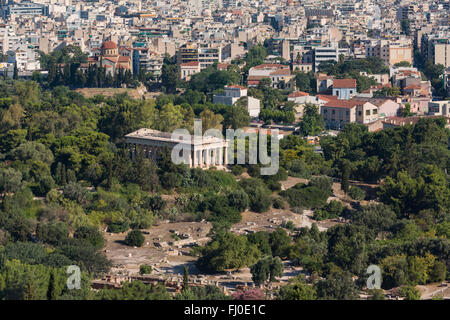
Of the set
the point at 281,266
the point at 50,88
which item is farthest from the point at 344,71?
the point at 281,266

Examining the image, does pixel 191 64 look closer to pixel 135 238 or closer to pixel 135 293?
pixel 135 238

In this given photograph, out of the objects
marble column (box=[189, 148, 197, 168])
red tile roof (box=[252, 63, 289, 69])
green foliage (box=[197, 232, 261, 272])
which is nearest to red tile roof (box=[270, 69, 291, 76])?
red tile roof (box=[252, 63, 289, 69])

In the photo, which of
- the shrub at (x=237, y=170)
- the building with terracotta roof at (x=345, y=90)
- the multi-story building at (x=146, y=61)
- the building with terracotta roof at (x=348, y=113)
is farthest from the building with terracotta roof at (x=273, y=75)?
the shrub at (x=237, y=170)

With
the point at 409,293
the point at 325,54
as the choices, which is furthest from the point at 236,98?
the point at 409,293

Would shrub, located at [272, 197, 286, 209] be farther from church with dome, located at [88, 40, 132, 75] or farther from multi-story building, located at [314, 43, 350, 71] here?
multi-story building, located at [314, 43, 350, 71]

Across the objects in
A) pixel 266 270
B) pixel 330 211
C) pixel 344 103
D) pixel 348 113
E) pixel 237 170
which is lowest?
pixel 330 211
